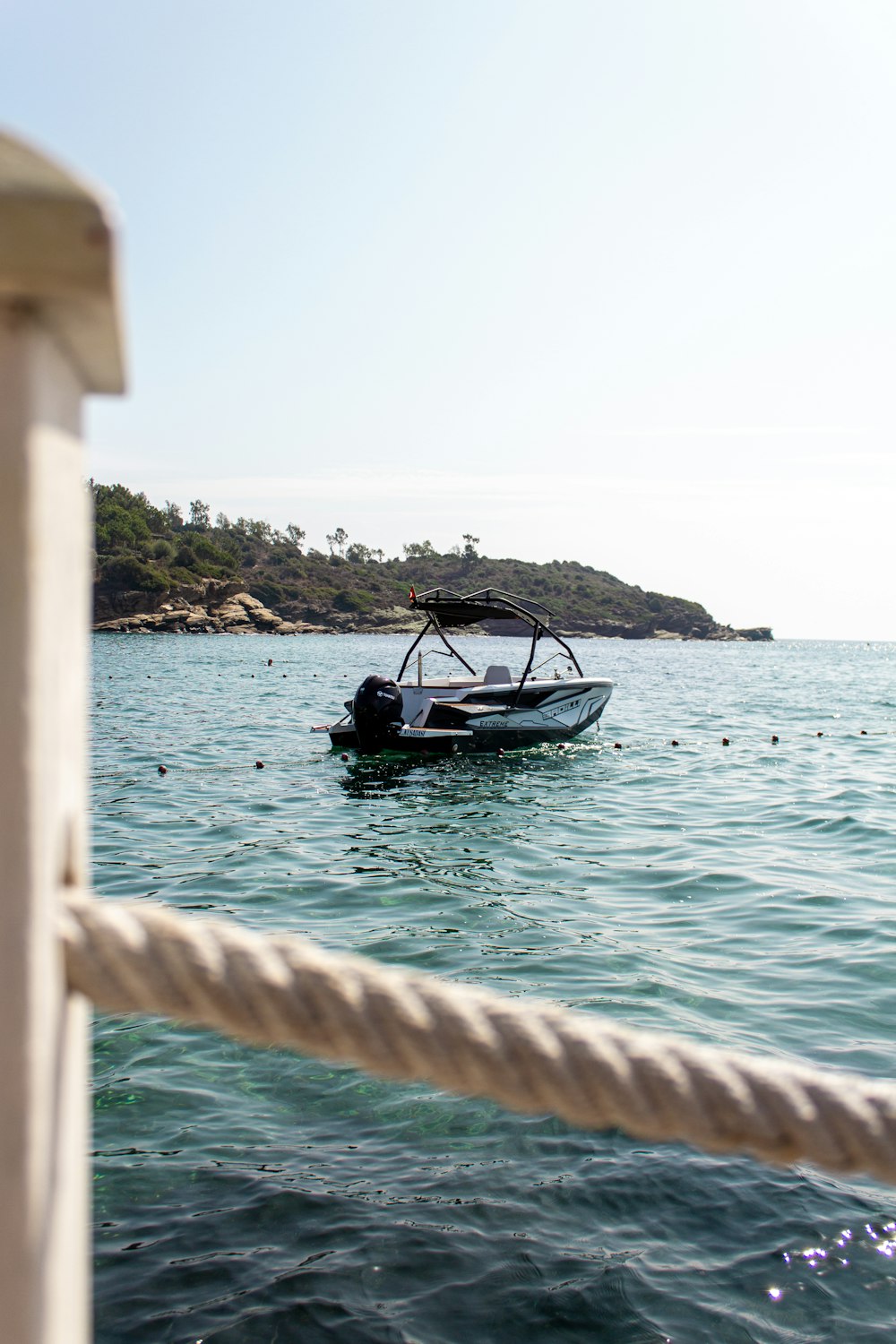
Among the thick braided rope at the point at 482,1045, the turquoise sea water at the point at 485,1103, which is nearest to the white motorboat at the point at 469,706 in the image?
the turquoise sea water at the point at 485,1103

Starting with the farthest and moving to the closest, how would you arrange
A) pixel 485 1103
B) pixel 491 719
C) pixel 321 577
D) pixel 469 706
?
pixel 321 577, pixel 469 706, pixel 491 719, pixel 485 1103

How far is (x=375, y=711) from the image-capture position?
18125mm

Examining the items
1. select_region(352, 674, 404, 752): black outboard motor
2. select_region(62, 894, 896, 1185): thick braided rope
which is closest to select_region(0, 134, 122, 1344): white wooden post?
select_region(62, 894, 896, 1185): thick braided rope

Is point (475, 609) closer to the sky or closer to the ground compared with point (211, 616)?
closer to the ground

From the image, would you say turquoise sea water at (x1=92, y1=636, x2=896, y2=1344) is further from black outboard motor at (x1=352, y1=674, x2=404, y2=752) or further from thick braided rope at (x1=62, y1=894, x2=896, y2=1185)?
thick braided rope at (x1=62, y1=894, x2=896, y2=1185)

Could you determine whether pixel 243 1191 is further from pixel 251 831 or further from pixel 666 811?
pixel 666 811

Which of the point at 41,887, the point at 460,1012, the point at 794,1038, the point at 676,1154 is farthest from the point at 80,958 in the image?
the point at 794,1038

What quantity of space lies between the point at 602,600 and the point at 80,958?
513 ft

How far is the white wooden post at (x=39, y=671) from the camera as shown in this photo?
0.83 metres

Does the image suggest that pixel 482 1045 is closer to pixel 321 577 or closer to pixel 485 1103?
pixel 485 1103

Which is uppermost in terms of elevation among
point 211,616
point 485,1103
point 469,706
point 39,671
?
point 211,616

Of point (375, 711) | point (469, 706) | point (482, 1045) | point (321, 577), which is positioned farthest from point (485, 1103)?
point (321, 577)

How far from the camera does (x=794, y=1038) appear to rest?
6309 millimetres

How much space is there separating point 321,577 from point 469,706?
370ft
